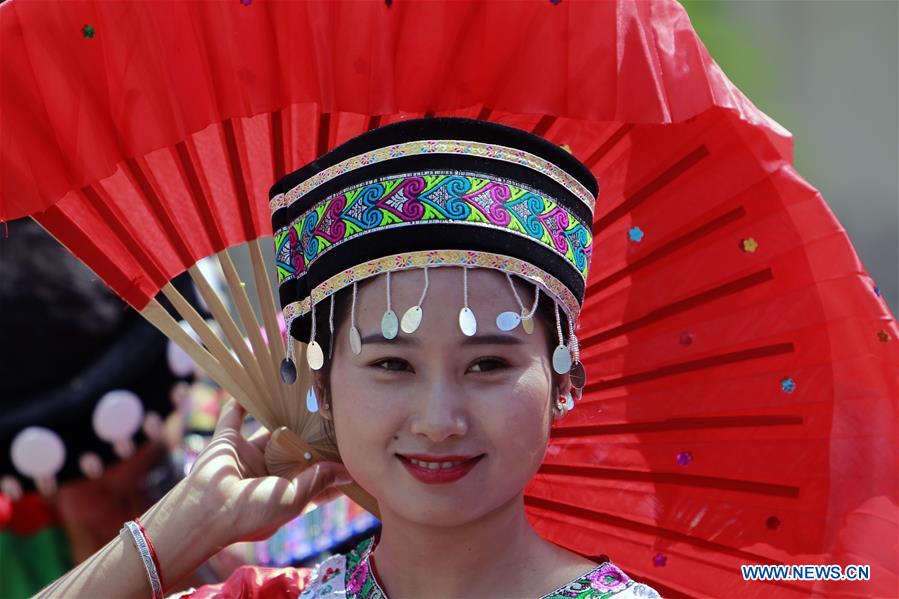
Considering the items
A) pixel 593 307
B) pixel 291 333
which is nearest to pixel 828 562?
pixel 593 307

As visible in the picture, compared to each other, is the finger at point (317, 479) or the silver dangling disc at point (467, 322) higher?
the silver dangling disc at point (467, 322)

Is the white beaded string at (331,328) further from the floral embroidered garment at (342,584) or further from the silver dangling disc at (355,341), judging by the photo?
the floral embroidered garment at (342,584)

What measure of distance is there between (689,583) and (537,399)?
0.57 metres

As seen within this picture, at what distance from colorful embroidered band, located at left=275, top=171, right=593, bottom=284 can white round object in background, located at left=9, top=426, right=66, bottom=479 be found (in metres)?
1.97

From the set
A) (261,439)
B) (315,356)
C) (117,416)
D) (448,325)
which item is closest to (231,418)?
(261,439)

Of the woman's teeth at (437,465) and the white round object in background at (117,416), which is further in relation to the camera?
the white round object in background at (117,416)

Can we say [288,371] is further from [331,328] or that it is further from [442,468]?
[442,468]

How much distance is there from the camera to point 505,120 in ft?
7.04

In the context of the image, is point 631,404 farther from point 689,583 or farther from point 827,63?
point 827,63

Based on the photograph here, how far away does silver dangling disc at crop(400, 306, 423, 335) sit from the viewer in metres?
1.86

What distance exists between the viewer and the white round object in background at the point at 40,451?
145 inches

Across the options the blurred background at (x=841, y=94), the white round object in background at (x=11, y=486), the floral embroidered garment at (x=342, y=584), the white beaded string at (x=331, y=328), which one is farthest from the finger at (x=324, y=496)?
the blurred background at (x=841, y=94)

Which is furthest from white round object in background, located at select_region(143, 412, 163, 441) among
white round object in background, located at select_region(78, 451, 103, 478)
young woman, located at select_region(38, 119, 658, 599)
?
young woman, located at select_region(38, 119, 658, 599)

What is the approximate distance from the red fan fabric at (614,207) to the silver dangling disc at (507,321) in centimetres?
33
